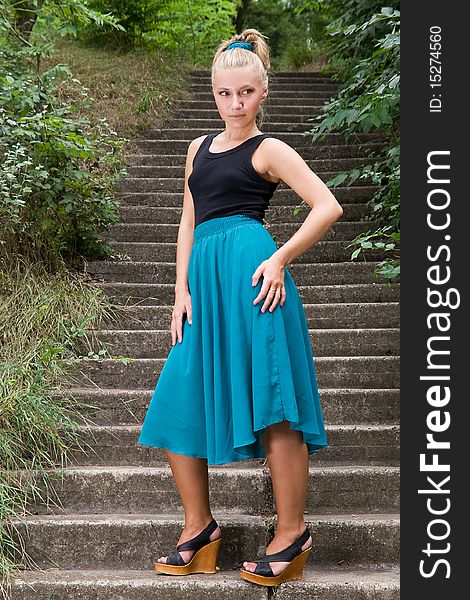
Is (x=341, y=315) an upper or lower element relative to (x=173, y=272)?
lower

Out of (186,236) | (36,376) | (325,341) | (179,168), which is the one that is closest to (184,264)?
(186,236)

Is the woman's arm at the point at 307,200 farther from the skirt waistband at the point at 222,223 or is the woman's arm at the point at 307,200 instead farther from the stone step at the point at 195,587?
the stone step at the point at 195,587

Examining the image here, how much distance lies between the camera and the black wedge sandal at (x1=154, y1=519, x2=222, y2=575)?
2.72 metres

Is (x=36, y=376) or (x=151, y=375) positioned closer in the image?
(x=36, y=376)

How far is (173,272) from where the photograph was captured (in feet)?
16.9

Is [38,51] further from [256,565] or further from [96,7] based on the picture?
[96,7]

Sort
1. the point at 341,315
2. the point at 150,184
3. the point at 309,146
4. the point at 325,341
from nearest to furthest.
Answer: the point at 325,341, the point at 341,315, the point at 150,184, the point at 309,146

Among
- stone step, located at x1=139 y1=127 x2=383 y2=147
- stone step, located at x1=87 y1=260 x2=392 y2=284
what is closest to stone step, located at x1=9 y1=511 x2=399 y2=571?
stone step, located at x1=87 y1=260 x2=392 y2=284

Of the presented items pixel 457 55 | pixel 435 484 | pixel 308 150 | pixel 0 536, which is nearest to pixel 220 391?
pixel 435 484

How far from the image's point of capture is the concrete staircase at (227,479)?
279cm

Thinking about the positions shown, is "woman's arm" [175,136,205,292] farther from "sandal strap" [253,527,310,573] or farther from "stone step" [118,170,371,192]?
"stone step" [118,170,371,192]

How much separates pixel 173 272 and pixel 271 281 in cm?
270

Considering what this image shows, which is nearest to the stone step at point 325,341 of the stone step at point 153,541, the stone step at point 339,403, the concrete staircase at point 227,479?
the concrete staircase at point 227,479

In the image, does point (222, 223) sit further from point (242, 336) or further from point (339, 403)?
point (339, 403)
